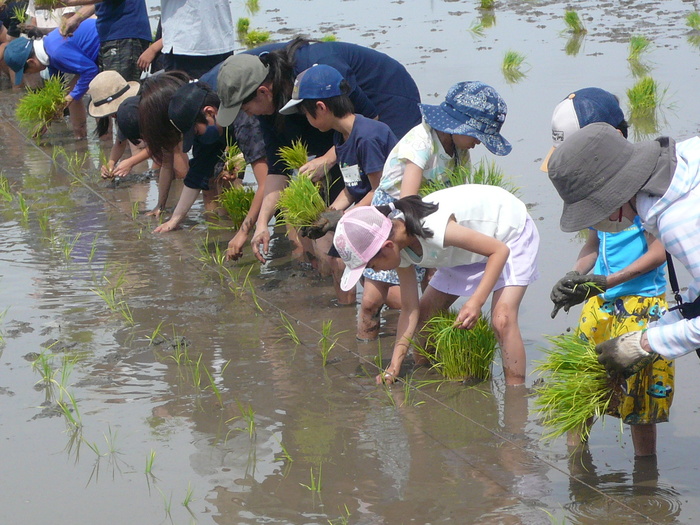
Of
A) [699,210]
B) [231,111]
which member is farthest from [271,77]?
[699,210]

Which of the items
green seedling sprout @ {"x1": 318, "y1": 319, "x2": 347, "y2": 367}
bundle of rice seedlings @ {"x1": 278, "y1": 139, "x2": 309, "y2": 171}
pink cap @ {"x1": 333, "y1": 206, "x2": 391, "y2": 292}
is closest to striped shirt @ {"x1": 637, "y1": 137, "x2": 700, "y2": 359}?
pink cap @ {"x1": 333, "y1": 206, "x2": 391, "y2": 292}

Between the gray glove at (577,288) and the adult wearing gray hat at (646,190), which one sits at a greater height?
the adult wearing gray hat at (646,190)

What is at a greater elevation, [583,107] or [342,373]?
[583,107]

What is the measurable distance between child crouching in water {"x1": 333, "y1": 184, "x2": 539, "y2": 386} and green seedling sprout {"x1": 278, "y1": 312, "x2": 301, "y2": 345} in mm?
626

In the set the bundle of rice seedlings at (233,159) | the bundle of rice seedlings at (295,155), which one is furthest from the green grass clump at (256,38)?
the bundle of rice seedlings at (295,155)

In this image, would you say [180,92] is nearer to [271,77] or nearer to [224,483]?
[271,77]

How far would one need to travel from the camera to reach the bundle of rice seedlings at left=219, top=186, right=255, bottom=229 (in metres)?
5.76

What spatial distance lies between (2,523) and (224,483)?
2.34 feet

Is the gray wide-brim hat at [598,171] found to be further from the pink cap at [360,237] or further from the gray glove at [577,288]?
the pink cap at [360,237]

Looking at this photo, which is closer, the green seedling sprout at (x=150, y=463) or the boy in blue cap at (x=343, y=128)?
the green seedling sprout at (x=150, y=463)

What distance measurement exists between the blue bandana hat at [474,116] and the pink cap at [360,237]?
0.79m

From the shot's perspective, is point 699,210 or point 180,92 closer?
point 699,210

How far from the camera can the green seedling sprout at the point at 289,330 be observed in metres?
4.43

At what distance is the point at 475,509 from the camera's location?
3.01 meters
